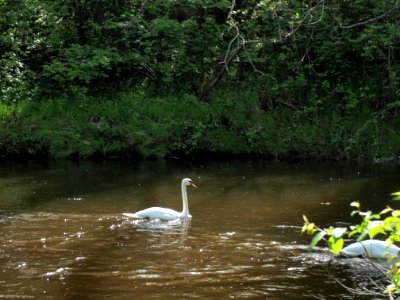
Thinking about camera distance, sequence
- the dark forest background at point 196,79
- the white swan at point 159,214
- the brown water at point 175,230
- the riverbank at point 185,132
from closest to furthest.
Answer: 1. the brown water at point 175,230
2. the white swan at point 159,214
3. the riverbank at point 185,132
4. the dark forest background at point 196,79

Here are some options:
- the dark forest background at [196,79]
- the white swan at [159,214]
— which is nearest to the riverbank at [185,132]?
the dark forest background at [196,79]

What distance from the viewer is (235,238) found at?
35.9 ft

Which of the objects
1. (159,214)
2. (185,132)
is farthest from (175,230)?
(185,132)

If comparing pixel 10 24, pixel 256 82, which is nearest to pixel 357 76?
pixel 256 82

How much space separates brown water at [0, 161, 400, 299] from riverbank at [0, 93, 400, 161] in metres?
1.11

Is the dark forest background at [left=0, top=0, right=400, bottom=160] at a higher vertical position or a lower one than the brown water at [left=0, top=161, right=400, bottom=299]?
higher

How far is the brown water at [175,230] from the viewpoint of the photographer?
8586mm

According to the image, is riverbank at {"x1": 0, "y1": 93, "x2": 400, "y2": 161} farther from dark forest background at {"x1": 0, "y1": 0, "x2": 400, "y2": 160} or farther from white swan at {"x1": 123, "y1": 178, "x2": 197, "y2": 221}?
white swan at {"x1": 123, "y1": 178, "x2": 197, "y2": 221}

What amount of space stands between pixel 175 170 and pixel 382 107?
704 centimetres

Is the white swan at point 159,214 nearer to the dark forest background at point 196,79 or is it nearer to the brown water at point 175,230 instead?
the brown water at point 175,230

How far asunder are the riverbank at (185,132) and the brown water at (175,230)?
1107 mm

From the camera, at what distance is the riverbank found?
1952cm

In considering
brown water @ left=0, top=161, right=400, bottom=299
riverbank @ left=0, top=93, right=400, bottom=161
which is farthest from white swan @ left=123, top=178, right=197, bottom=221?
riverbank @ left=0, top=93, right=400, bottom=161

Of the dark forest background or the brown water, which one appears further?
the dark forest background
